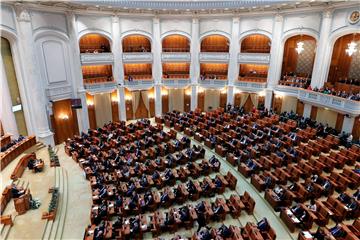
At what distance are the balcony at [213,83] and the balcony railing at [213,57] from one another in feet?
6.02

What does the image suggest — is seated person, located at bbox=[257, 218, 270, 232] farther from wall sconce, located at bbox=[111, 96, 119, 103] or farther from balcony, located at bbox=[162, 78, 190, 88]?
wall sconce, located at bbox=[111, 96, 119, 103]

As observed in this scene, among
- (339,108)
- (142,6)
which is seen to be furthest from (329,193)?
(142,6)

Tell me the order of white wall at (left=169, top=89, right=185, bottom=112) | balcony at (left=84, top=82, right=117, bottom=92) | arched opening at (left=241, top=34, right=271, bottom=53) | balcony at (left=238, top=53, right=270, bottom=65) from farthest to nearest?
white wall at (left=169, top=89, right=185, bottom=112) → arched opening at (left=241, top=34, right=271, bottom=53) → balcony at (left=238, top=53, right=270, bottom=65) → balcony at (left=84, top=82, right=117, bottom=92)

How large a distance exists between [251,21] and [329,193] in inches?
596

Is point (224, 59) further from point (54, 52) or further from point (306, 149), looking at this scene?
point (54, 52)

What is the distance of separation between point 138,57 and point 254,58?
985 cm

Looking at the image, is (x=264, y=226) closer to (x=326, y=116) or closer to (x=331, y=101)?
(x=331, y=101)

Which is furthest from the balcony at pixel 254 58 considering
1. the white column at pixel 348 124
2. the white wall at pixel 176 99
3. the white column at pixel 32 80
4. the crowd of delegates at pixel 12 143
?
the crowd of delegates at pixel 12 143

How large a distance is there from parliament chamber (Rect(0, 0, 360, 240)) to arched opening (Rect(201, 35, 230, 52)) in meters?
0.13

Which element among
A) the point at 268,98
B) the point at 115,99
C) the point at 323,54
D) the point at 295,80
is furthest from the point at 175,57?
the point at 323,54

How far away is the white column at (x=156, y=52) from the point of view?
21.4 metres

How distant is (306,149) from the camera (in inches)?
547

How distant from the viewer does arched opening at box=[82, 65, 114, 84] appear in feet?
68.7

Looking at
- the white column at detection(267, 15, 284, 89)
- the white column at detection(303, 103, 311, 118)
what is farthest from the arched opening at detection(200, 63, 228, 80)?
the white column at detection(303, 103, 311, 118)
